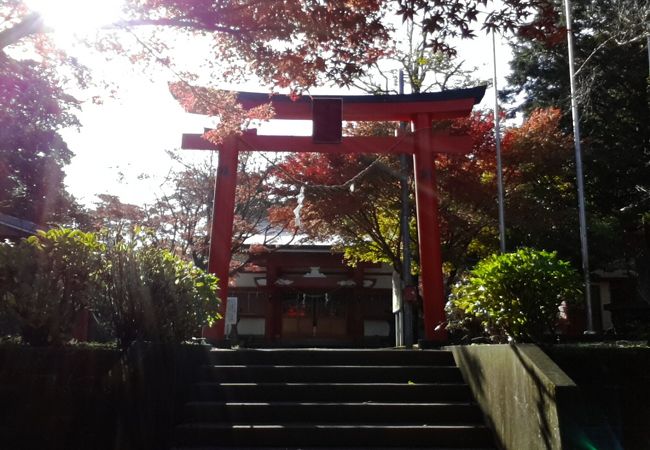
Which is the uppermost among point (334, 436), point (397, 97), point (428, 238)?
point (397, 97)

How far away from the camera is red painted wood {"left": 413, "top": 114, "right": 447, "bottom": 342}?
10.4m

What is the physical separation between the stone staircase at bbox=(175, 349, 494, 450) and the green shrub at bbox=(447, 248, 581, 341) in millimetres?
1009

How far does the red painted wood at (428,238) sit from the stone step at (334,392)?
408 centimetres

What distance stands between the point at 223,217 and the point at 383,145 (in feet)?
11.6

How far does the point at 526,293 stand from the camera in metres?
5.28

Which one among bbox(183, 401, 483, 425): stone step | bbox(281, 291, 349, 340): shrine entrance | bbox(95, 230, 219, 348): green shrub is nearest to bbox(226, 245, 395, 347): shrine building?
bbox(281, 291, 349, 340): shrine entrance

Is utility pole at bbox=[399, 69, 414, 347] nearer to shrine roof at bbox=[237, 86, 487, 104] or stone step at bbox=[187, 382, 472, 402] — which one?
shrine roof at bbox=[237, 86, 487, 104]

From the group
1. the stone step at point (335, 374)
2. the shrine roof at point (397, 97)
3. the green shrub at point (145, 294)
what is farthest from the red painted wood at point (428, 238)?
the green shrub at point (145, 294)

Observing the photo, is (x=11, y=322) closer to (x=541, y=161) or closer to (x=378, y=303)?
(x=541, y=161)

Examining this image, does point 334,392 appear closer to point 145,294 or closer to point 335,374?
point 335,374

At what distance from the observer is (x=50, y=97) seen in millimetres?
17391

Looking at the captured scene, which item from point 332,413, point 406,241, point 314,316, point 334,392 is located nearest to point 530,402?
point 332,413

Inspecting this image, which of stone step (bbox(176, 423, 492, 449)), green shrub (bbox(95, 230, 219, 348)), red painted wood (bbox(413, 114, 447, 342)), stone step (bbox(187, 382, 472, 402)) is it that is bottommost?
stone step (bbox(176, 423, 492, 449))

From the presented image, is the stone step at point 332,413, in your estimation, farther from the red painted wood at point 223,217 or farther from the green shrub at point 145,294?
the red painted wood at point 223,217
